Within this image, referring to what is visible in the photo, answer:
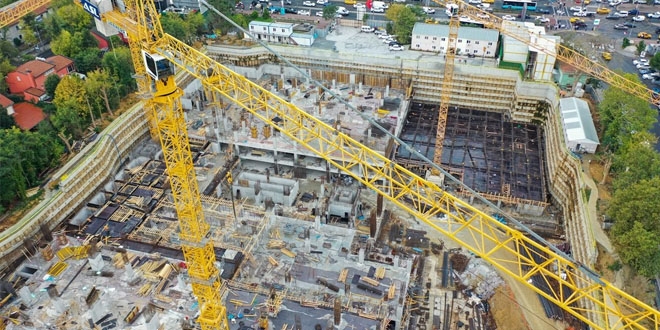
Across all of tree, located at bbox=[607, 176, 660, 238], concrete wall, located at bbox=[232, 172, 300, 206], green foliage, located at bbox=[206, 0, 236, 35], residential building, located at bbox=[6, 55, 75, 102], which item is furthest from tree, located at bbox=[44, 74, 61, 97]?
tree, located at bbox=[607, 176, 660, 238]

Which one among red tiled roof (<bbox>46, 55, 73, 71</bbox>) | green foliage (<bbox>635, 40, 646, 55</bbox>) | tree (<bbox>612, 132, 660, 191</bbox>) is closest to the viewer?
tree (<bbox>612, 132, 660, 191</bbox>)

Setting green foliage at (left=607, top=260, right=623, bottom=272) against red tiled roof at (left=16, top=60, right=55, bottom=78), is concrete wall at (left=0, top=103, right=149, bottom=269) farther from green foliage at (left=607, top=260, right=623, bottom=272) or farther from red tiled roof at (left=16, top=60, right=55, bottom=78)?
green foliage at (left=607, top=260, right=623, bottom=272)

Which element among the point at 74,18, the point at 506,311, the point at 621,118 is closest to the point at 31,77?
the point at 74,18

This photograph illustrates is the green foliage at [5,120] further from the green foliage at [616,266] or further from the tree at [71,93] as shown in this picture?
the green foliage at [616,266]

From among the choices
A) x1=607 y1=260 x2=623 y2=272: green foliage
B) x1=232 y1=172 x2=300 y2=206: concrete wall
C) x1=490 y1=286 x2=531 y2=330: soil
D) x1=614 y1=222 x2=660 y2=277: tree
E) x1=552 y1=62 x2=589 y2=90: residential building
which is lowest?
x1=490 y1=286 x2=531 y2=330: soil

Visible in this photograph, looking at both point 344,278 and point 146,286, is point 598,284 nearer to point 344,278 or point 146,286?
point 344,278

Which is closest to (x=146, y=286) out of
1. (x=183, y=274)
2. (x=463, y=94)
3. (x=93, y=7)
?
(x=183, y=274)

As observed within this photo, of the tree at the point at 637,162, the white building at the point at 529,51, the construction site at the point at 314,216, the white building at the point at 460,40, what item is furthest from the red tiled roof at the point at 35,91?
the tree at the point at 637,162
